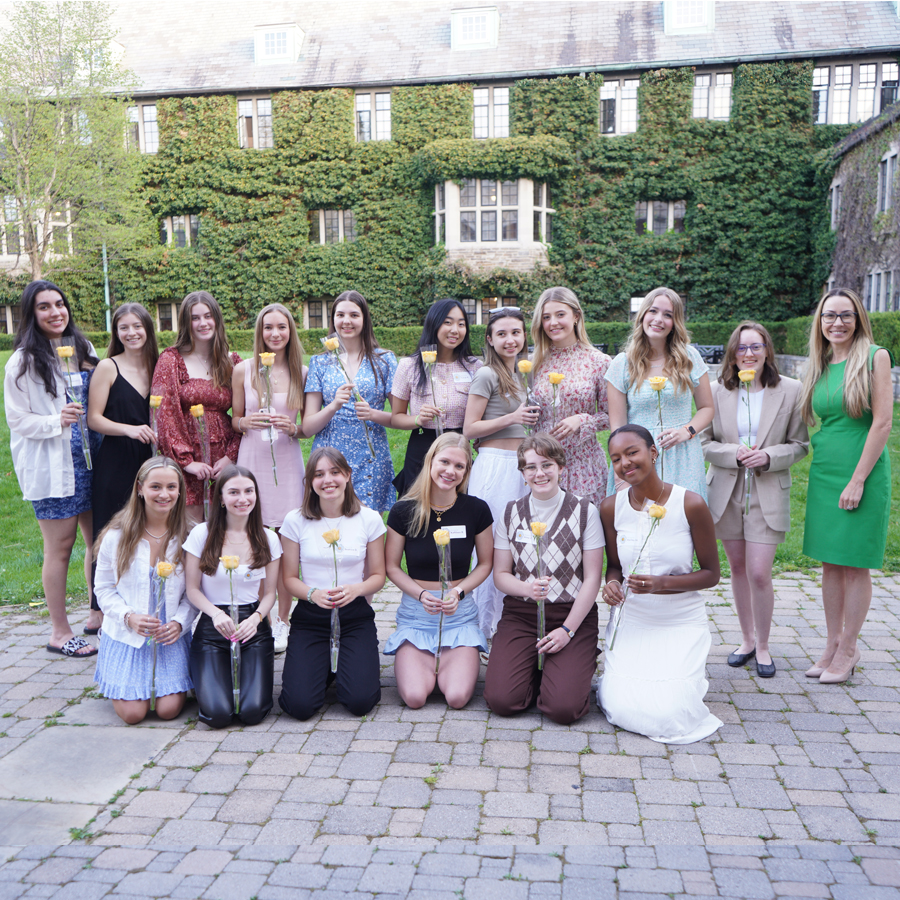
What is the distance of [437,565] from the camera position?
15.4ft

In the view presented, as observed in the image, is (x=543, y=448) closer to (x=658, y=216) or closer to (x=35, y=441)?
(x=35, y=441)

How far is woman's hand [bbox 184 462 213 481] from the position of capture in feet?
16.6

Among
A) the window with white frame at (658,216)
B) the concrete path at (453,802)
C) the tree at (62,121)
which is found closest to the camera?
the concrete path at (453,802)

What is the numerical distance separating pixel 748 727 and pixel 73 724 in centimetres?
A: 341

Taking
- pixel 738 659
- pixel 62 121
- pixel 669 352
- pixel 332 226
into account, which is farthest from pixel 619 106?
pixel 738 659

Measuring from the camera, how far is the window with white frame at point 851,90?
26.6 meters

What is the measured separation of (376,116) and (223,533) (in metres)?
27.5

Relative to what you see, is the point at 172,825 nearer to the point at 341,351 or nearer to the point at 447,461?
the point at 447,461

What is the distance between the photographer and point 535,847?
308cm

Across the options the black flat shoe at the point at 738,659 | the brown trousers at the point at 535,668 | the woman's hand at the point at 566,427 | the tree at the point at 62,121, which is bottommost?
the black flat shoe at the point at 738,659

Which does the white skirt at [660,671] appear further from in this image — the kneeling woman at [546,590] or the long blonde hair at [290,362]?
the long blonde hair at [290,362]

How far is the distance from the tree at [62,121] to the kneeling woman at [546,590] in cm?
2874

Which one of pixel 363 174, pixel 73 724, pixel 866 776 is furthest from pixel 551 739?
pixel 363 174

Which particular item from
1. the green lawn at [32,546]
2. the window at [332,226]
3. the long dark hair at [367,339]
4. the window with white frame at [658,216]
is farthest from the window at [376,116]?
the long dark hair at [367,339]
